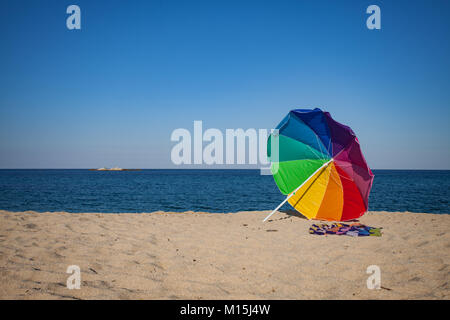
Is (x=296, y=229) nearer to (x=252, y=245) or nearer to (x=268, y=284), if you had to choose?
(x=252, y=245)

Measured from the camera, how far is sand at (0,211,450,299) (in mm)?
3656

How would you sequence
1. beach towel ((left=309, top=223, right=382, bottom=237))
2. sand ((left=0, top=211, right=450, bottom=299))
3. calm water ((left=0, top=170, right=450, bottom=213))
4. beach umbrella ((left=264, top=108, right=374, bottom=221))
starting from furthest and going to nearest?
calm water ((left=0, top=170, right=450, bottom=213)) < beach umbrella ((left=264, top=108, right=374, bottom=221)) < beach towel ((left=309, top=223, right=382, bottom=237)) < sand ((left=0, top=211, right=450, bottom=299))

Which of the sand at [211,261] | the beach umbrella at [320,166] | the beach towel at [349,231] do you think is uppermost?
the beach umbrella at [320,166]

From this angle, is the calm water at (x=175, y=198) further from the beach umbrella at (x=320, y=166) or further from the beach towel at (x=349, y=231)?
the beach towel at (x=349, y=231)

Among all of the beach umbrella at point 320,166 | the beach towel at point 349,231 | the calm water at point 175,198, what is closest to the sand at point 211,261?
the beach towel at point 349,231

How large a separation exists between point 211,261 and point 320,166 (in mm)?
5524

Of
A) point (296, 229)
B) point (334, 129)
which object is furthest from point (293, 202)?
point (334, 129)

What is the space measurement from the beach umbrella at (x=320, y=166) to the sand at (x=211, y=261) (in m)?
1.14

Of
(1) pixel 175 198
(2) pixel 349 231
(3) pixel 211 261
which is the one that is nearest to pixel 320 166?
(2) pixel 349 231

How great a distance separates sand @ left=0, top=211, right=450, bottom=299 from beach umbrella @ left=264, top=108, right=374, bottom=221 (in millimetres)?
1140

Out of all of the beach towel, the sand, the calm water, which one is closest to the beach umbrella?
the beach towel

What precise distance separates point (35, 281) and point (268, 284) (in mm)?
3492

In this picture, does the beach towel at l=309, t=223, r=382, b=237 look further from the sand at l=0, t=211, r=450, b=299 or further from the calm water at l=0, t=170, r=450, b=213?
the calm water at l=0, t=170, r=450, b=213

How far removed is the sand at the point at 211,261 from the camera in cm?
366
